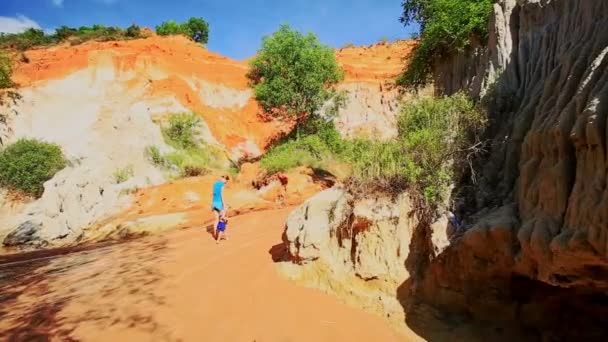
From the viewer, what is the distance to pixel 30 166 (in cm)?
1652

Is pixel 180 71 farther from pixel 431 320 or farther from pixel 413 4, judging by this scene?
pixel 431 320

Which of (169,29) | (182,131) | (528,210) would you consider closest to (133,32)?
(169,29)

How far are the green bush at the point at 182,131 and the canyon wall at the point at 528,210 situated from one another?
14726 millimetres

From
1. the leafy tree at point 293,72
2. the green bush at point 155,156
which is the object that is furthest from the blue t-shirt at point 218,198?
the leafy tree at point 293,72

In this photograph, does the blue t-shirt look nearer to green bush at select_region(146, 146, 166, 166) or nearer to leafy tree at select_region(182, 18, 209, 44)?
green bush at select_region(146, 146, 166, 166)

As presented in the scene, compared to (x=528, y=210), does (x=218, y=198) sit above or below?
below

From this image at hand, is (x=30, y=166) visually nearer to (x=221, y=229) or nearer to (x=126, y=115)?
(x=126, y=115)

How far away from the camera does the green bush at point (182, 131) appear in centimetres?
2019

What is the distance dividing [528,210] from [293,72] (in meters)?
16.2

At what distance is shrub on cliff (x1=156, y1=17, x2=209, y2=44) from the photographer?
37.0m

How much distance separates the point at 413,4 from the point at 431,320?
8.89m

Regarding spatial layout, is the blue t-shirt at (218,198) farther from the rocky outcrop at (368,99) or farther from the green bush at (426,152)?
the rocky outcrop at (368,99)

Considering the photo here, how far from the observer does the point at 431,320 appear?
496 cm

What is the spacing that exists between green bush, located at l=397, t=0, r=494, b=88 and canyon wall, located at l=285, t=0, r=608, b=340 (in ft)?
6.12
